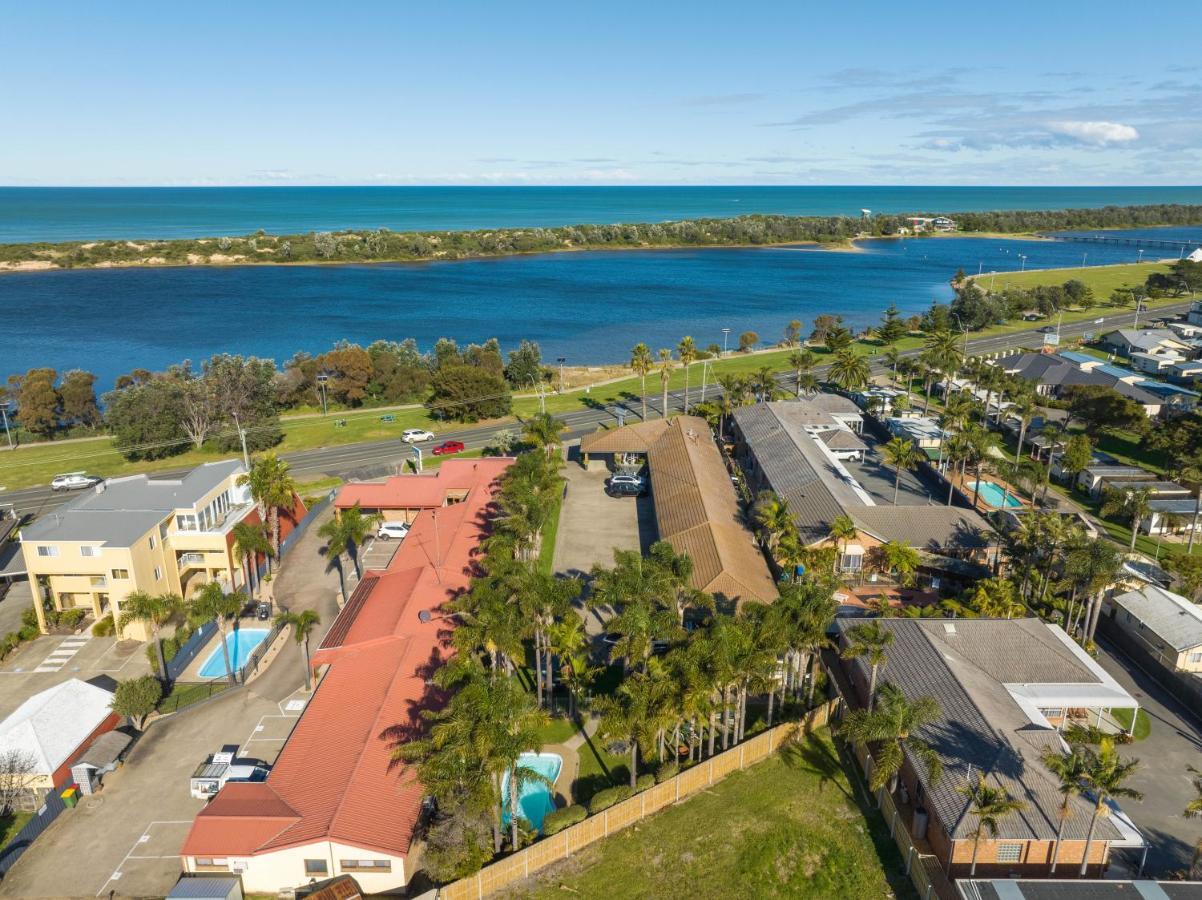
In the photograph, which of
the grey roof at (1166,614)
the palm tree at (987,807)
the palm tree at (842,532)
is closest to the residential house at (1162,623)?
the grey roof at (1166,614)

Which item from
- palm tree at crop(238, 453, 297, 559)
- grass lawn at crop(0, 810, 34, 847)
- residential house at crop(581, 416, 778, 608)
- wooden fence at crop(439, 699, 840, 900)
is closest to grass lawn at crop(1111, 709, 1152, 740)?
wooden fence at crop(439, 699, 840, 900)

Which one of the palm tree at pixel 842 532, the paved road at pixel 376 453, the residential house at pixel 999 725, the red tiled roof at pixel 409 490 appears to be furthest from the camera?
the paved road at pixel 376 453

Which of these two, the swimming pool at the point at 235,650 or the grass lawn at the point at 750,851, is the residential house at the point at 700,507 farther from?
the swimming pool at the point at 235,650

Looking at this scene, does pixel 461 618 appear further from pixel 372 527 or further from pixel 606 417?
pixel 606 417

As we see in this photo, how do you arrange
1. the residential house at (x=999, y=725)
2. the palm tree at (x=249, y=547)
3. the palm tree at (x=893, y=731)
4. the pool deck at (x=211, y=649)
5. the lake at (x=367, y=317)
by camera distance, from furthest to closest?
the lake at (x=367, y=317), the palm tree at (x=249, y=547), the pool deck at (x=211, y=649), the palm tree at (x=893, y=731), the residential house at (x=999, y=725)

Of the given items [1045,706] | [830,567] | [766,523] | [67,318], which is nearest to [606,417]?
[766,523]

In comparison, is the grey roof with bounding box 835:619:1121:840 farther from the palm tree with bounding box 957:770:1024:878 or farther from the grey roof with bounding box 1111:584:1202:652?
the grey roof with bounding box 1111:584:1202:652

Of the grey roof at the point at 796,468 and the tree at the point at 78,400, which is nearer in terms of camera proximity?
the grey roof at the point at 796,468

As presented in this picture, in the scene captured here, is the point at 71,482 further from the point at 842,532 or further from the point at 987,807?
the point at 987,807
